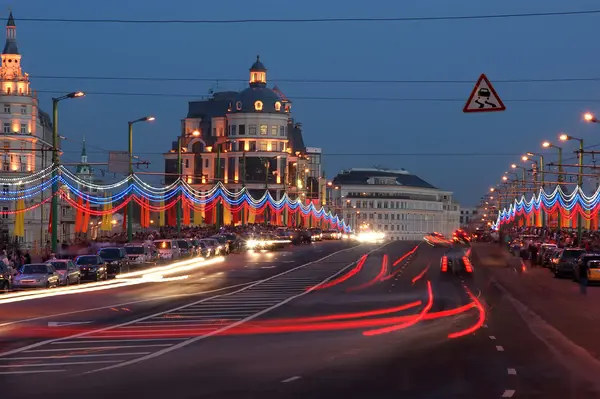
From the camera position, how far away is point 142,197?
323 ft

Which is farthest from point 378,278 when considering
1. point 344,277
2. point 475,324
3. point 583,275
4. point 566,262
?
point 475,324

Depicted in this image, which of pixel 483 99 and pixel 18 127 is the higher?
pixel 18 127

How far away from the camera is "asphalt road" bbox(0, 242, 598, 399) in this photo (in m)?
17.1

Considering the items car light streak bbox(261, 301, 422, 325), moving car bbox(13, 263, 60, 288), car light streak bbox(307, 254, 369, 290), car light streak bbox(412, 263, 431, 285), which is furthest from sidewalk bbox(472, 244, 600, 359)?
moving car bbox(13, 263, 60, 288)

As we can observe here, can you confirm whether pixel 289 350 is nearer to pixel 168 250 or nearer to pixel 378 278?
pixel 378 278

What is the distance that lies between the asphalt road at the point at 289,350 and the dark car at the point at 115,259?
14.4 metres

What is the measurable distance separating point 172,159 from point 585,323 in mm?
159526

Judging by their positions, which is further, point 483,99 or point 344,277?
point 344,277

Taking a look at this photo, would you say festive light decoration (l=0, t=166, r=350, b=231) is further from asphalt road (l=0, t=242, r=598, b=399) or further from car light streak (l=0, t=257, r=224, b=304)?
asphalt road (l=0, t=242, r=598, b=399)

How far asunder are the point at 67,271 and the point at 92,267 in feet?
13.4

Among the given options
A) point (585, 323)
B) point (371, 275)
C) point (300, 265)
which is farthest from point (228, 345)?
point (300, 265)

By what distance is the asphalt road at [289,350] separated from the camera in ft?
56.1

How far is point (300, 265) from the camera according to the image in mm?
67438

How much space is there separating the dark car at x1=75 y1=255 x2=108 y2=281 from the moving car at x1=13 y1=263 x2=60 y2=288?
5699mm
